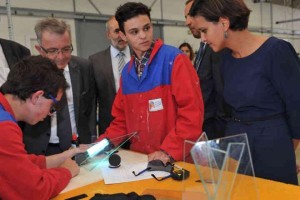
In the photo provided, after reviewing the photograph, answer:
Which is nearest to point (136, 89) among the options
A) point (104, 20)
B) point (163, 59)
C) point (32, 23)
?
point (163, 59)

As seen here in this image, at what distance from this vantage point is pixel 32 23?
5.11 meters

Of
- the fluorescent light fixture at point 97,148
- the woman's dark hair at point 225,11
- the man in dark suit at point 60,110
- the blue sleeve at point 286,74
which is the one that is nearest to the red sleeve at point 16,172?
the fluorescent light fixture at point 97,148

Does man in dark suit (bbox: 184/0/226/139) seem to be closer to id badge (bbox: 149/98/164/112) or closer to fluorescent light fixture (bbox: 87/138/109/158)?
id badge (bbox: 149/98/164/112)

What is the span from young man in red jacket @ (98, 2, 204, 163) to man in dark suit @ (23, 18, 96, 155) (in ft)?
0.80

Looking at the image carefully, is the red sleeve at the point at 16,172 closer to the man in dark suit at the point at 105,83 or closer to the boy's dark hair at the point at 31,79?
the boy's dark hair at the point at 31,79

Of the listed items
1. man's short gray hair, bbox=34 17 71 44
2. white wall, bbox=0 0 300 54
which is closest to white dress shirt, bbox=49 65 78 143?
man's short gray hair, bbox=34 17 71 44

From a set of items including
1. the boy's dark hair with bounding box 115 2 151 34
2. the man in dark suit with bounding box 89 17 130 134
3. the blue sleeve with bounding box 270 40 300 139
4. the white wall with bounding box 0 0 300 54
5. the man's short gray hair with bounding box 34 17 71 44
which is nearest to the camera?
the blue sleeve with bounding box 270 40 300 139

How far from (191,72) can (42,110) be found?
2.42ft

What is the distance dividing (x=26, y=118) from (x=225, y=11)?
0.98 meters

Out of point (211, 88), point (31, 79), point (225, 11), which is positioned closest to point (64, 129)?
point (31, 79)

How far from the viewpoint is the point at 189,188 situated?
1.17 metres

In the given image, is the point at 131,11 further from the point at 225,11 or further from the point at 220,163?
the point at 220,163

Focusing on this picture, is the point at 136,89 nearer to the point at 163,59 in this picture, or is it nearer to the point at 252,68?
the point at 163,59

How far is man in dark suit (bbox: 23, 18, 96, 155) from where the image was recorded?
1.74 metres
